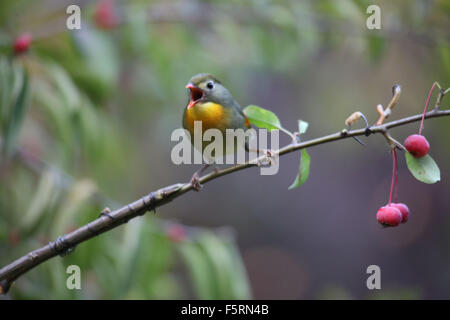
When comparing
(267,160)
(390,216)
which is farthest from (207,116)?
(390,216)

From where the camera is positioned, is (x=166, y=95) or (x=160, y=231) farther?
(x=166, y=95)

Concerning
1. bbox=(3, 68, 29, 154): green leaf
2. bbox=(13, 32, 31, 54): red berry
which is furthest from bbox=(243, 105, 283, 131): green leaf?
bbox=(13, 32, 31, 54): red berry

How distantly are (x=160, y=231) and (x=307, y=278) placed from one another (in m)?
3.00

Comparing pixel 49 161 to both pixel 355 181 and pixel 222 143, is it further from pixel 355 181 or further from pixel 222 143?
pixel 355 181

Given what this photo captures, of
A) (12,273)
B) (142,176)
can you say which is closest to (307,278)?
(142,176)

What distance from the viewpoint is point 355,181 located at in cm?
500

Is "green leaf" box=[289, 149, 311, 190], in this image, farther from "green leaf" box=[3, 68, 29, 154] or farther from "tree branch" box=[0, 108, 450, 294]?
"green leaf" box=[3, 68, 29, 154]

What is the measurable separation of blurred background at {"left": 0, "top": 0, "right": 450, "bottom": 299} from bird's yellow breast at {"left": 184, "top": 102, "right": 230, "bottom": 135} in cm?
58

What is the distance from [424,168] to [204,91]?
76 centimetres

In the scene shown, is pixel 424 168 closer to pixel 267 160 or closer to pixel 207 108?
pixel 267 160

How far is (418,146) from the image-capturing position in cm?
103

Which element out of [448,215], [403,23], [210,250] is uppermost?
[403,23]

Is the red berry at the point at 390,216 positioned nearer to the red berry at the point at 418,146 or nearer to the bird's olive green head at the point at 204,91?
the red berry at the point at 418,146
